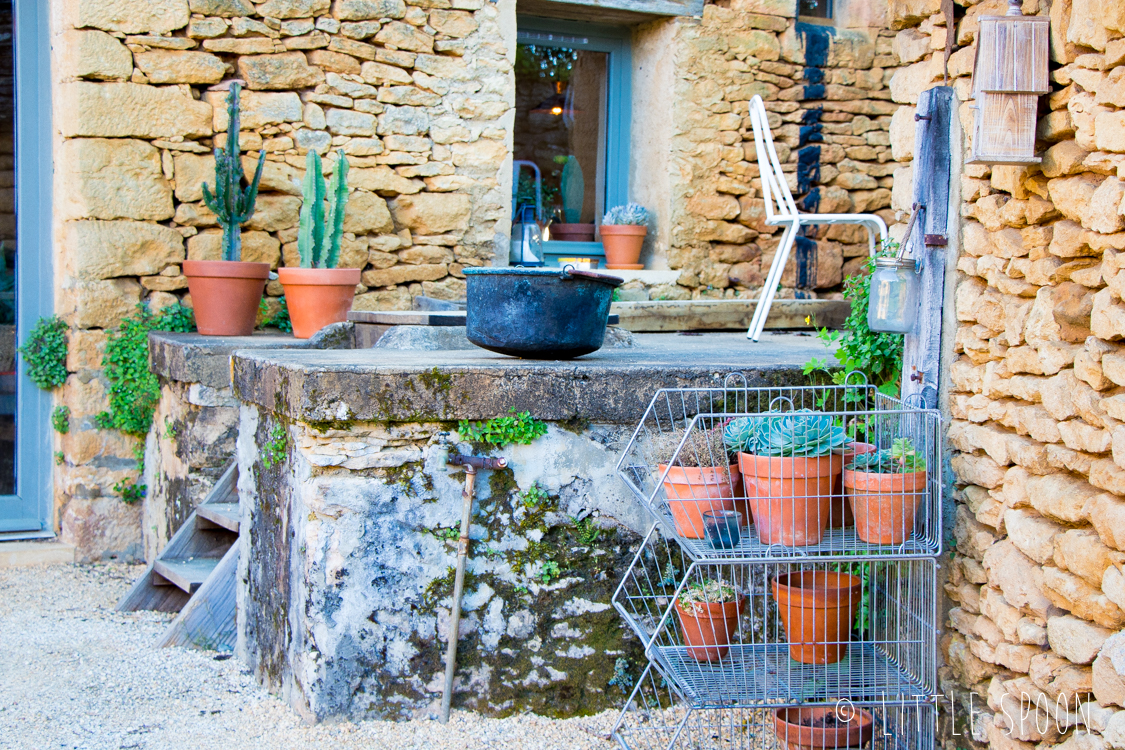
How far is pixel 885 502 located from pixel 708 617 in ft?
1.93

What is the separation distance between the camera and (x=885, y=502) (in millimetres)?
2471

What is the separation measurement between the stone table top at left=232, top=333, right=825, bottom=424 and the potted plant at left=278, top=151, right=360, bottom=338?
59.6 inches

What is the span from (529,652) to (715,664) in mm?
527

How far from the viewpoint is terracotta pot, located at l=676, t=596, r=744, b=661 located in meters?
2.75

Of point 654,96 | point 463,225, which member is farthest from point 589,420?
point 654,96

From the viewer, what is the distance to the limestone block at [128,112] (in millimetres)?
4621

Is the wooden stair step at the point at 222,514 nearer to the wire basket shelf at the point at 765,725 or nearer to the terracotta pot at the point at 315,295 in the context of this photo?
the terracotta pot at the point at 315,295

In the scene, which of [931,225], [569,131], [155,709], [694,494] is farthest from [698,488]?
[569,131]

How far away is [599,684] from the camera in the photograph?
2.96 m

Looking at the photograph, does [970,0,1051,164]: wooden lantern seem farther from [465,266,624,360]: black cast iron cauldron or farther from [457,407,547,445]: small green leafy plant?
[457,407,547,445]: small green leafy plant

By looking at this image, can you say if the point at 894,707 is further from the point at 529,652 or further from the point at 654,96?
the point at 654,96

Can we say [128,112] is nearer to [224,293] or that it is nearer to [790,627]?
[224,293]

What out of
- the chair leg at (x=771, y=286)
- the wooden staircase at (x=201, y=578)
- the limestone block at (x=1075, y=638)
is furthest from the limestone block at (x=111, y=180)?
the limestone block at (x=1075, y=638)

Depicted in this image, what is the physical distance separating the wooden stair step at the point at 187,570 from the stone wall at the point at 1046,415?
2.60m
